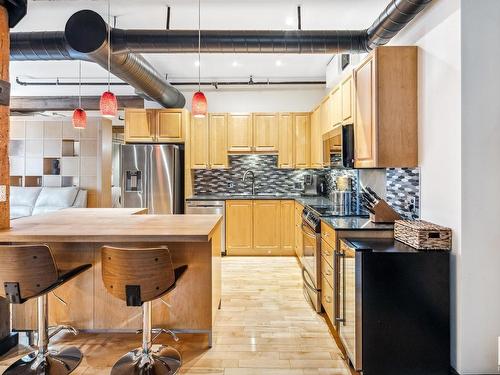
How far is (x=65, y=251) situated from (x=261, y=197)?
3.24 metres

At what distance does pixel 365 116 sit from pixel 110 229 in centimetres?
233

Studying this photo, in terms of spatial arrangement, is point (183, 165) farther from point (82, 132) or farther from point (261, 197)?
point (82, 132)

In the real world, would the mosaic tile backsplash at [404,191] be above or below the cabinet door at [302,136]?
below

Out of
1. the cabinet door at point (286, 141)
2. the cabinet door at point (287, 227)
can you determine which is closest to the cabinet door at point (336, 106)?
the cabinet door at point (286, 141)

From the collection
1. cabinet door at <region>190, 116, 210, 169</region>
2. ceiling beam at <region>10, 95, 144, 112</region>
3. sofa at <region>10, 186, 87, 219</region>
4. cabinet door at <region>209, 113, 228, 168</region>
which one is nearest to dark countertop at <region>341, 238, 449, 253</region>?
cabinet door at <region>209, 113, 228, 168</region>

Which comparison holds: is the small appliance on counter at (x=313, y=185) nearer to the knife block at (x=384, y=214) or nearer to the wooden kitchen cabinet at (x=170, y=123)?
the wooden kitchen cabinet at (x=170, y=123)

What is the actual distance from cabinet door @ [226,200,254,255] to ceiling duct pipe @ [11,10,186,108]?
2.31 m

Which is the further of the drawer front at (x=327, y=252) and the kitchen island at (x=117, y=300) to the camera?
the drawer front at (x=327, y=252)

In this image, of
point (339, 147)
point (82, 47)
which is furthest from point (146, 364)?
point (339, 147)

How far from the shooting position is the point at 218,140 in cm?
558

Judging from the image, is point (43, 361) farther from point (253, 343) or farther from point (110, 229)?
point (253, 343)

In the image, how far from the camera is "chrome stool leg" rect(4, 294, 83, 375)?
6.97 feet

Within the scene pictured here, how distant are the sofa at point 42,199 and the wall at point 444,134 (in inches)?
223

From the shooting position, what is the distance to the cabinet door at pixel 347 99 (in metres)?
3.23
